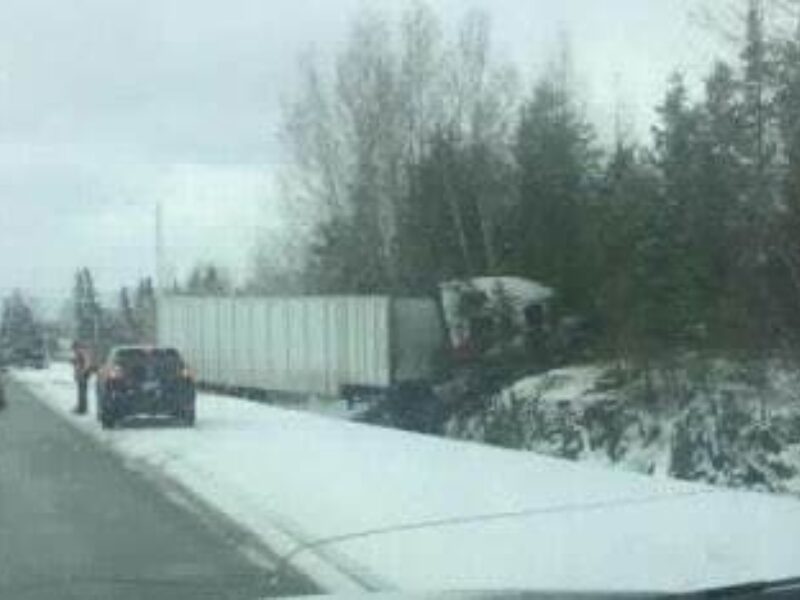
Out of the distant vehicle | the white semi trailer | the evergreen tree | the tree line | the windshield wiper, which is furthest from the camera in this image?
the distant vehicle

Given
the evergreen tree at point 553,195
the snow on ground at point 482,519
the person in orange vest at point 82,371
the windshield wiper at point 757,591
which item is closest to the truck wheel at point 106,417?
the person in orange vest at point 82,371

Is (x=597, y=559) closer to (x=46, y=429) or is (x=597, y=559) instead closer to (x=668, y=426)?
(x=668, y=426)

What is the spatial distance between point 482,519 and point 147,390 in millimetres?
24440

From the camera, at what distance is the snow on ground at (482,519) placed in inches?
541

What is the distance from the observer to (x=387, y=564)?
1487 centimetres

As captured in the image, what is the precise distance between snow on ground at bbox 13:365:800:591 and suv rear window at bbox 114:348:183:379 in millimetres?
11142

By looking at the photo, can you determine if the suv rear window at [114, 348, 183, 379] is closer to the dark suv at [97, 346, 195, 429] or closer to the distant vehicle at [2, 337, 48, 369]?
the dark suv at [97, 346, 195, 429]

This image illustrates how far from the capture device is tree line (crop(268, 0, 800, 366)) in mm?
36656

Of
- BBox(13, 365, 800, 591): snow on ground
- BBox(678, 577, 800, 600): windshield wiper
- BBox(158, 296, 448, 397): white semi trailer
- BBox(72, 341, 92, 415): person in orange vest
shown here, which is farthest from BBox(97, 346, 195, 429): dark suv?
BBox(678, 577, 800, 600): windshield wiper

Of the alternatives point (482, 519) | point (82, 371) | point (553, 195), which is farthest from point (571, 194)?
point (482, 519)

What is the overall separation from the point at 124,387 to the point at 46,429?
2.28m

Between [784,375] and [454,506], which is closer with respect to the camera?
[454,506]

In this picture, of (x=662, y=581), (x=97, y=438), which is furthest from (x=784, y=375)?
(x=662, y=581)

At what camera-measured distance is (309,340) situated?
204ft
